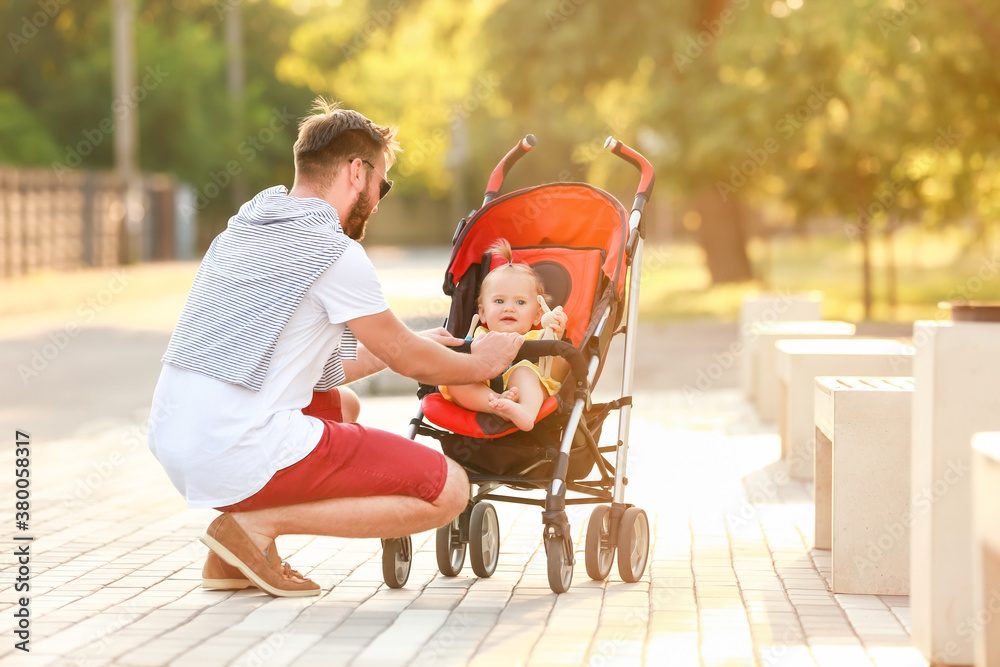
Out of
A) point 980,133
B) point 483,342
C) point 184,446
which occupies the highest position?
point 980,133

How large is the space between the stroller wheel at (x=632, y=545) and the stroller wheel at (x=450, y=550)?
66cm

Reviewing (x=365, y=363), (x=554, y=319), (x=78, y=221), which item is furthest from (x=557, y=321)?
(x=78, y=221)

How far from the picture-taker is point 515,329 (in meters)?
5.17

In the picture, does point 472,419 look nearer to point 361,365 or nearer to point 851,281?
point 361,365

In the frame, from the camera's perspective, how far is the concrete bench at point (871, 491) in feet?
16.6

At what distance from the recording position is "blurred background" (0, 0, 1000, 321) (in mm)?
16812

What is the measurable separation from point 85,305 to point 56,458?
14761 millimetres

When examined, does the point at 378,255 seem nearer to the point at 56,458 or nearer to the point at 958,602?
the point at 56,458

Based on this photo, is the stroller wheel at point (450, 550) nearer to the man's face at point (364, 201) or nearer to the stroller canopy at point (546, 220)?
the stroller canopy at point (546, 220)

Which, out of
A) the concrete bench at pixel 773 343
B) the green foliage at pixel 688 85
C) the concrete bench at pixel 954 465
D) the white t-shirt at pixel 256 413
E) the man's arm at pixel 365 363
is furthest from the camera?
the green foliage at pixel 688 85

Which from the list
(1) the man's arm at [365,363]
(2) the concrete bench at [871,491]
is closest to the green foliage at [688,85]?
(2) the concrete bench at [871,491]

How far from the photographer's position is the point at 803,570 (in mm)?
5438

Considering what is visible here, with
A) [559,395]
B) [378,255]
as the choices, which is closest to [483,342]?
[559,395]

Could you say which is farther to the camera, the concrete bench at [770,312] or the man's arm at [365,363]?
the concrete bench at [770,312]
